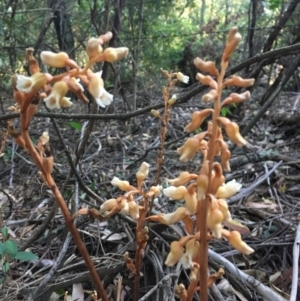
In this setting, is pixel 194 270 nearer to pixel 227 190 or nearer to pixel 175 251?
pixel 175 251

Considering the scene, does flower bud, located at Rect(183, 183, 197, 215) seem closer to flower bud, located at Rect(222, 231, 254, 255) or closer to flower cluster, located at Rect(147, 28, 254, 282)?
flower cluster, located at Rect(147, 28, 254, 282)

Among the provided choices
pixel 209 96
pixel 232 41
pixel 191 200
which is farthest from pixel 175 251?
pixel 232 41

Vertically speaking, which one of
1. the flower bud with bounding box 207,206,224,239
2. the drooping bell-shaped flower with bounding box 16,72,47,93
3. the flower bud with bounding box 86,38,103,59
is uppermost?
the flower bud with bounding box 86,38,103,59

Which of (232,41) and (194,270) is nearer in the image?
(232,41)

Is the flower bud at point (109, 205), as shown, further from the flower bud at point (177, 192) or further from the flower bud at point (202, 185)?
the flower bud at point (202, 185)

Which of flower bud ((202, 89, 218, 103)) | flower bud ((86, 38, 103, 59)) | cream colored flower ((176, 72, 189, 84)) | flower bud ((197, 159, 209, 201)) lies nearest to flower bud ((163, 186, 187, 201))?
flower bud ((197, 159, 209, 201))

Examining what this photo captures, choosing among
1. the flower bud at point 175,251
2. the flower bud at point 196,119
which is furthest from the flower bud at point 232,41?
the flower bud at point 175,251

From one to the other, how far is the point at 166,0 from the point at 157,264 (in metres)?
4.96

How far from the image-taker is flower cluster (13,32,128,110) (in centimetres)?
86

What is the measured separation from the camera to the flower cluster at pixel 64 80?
862 millimetres

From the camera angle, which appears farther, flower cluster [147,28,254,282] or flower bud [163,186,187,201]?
flower bud [163,186,187,201]

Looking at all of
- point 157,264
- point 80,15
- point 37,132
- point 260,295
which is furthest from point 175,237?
point 80,15

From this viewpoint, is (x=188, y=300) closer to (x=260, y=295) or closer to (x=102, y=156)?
(x=260, y=295)

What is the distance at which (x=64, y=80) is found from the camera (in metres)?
0.87
